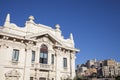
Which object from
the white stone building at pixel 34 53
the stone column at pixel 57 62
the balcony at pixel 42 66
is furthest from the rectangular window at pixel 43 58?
the stone column at pixel 57 62

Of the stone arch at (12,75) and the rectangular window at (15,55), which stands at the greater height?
the rectangular window at (15,55)

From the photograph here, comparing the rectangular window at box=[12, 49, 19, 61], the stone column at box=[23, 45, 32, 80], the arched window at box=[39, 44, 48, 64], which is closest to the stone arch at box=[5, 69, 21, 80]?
the stone column at box=[23, 45, 32, 80]

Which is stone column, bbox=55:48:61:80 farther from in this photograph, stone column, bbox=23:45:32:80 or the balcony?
stone column, bbox=23:45:32:80

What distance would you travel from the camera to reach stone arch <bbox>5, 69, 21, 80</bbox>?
2001cm

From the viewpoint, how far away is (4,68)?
65.5ft

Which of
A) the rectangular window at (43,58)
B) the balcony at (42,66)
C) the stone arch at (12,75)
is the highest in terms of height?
the rectangular window at (43,58)

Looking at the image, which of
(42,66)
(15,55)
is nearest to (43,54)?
(42,66)

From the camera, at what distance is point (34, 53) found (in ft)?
76.9

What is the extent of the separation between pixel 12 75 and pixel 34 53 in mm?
4653

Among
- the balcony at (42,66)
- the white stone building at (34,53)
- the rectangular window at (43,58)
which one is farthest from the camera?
the rectangular window at (43,58)

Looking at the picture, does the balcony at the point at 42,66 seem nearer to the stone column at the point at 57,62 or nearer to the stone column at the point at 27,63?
the stone column at the point at 27,63

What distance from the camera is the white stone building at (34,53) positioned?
2061 cm

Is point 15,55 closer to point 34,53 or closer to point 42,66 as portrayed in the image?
point 34,53

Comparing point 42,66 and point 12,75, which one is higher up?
point 42,66
